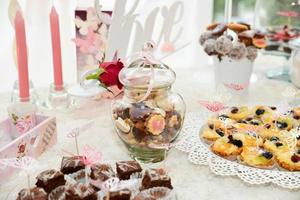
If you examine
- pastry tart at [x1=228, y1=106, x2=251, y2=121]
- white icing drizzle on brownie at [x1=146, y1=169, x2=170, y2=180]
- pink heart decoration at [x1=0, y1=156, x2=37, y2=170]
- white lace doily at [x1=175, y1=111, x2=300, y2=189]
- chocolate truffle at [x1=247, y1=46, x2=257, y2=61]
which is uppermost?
chocolate truffle at [x1=247, y1=46, x2=257, y2=61]

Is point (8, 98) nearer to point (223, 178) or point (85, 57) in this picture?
point (85, 57)

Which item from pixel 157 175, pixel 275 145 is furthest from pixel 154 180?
pixel 275 145

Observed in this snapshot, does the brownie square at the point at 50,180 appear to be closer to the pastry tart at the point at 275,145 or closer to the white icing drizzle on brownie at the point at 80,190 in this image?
the white icing drizzle on brownie at the point at 80,190

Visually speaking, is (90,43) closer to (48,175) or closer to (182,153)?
(182,153)

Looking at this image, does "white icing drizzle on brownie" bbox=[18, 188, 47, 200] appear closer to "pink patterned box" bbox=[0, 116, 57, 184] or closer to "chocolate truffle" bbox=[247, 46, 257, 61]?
"pink patterned box" bbox=[0, 116, 57, 184]

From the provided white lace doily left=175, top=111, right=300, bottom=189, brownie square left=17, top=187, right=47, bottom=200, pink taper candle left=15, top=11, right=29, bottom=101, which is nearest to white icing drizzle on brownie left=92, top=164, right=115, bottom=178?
brownie square left=17, top=187, right=47, bottom=200

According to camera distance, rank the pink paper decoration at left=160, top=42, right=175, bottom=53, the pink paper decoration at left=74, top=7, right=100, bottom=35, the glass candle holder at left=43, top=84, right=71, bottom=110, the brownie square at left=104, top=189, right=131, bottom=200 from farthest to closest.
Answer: the pink paper decoration at left=160, top=42, right=175, bottom=53 < the pink paper decoration at left=74, top=7, right=100, bottom=35 < the glass candle holder at left=43, top=84, right=71, bottom=110 < the brownie square at left=104, top=189, right=131, bottom=200

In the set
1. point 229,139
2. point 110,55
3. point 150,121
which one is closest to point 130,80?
point 150,121

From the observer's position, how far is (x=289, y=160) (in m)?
0.99

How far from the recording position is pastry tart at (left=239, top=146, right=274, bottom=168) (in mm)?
993

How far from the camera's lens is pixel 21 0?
157cm

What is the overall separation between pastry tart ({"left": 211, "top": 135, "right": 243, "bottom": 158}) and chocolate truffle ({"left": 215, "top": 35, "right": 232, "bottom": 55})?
1.32 feet

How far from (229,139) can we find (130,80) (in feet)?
0.87

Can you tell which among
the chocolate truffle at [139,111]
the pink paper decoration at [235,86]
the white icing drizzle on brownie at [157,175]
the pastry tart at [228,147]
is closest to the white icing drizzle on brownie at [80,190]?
the white icing drizzle on brownie at [157,175]
